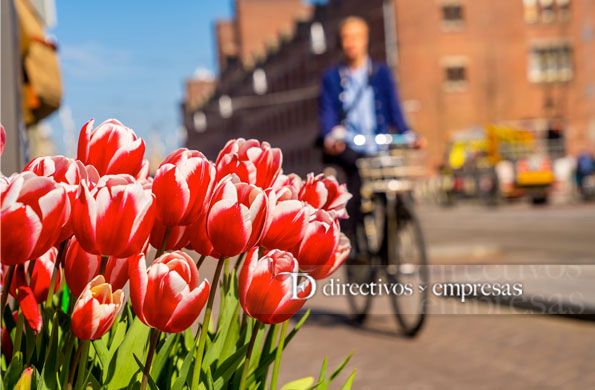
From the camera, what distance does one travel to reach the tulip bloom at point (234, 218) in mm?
1048

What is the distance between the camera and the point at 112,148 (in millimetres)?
1207

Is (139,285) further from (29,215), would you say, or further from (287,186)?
(287,186)

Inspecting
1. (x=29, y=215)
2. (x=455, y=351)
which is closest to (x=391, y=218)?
(x=455, y=351)

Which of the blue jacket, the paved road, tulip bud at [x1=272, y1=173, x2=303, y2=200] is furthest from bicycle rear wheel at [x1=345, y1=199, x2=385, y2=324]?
tulip bud at [x1=272, y1=173, x2=303, y2=200]

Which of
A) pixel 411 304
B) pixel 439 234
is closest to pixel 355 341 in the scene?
pixel 411 304

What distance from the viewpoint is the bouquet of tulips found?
3.27ft

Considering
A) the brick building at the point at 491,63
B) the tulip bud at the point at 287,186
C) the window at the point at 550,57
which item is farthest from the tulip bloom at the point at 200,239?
the window at the point at 550,57

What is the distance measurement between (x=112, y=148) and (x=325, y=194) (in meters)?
0.30

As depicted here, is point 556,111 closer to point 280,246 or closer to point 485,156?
point 485,156

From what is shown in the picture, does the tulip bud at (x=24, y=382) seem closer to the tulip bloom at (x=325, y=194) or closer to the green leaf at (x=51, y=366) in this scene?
the green leaf at (x=51, y=366)

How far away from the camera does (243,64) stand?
7931 cm

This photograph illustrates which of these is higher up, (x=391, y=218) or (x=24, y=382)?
(x=24, y=382)

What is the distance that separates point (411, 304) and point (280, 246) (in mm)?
4273

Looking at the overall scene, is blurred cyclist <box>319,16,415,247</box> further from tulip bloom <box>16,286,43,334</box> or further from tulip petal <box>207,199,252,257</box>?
tulip petal <box>207,199,252,257</box>
